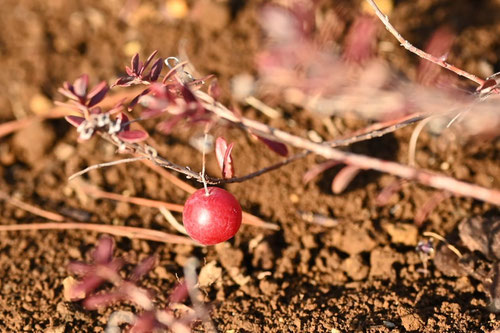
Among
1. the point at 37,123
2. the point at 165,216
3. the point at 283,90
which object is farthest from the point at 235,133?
the point at 37,123

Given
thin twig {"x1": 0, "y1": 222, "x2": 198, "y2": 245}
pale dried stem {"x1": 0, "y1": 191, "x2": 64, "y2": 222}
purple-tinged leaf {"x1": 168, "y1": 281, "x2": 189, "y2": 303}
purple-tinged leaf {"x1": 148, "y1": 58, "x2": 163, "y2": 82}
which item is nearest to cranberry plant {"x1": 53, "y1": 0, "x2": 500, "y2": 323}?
purple-tinged leaf {"x1": 148, "y1": 58, "x2": 163, "y2": 82}

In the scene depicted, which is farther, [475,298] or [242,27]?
[242,27]

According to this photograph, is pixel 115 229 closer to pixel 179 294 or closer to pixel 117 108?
pixel 179 294

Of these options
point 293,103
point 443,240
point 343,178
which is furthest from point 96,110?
point 443,240

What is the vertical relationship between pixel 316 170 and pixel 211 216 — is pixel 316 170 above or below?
above

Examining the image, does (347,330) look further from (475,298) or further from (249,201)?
(249,201)

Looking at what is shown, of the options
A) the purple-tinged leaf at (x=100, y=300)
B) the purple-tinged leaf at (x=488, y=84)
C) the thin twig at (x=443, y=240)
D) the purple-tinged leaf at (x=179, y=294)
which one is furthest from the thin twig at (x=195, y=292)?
the purple-tinged leaf at (x=488, y=84)
